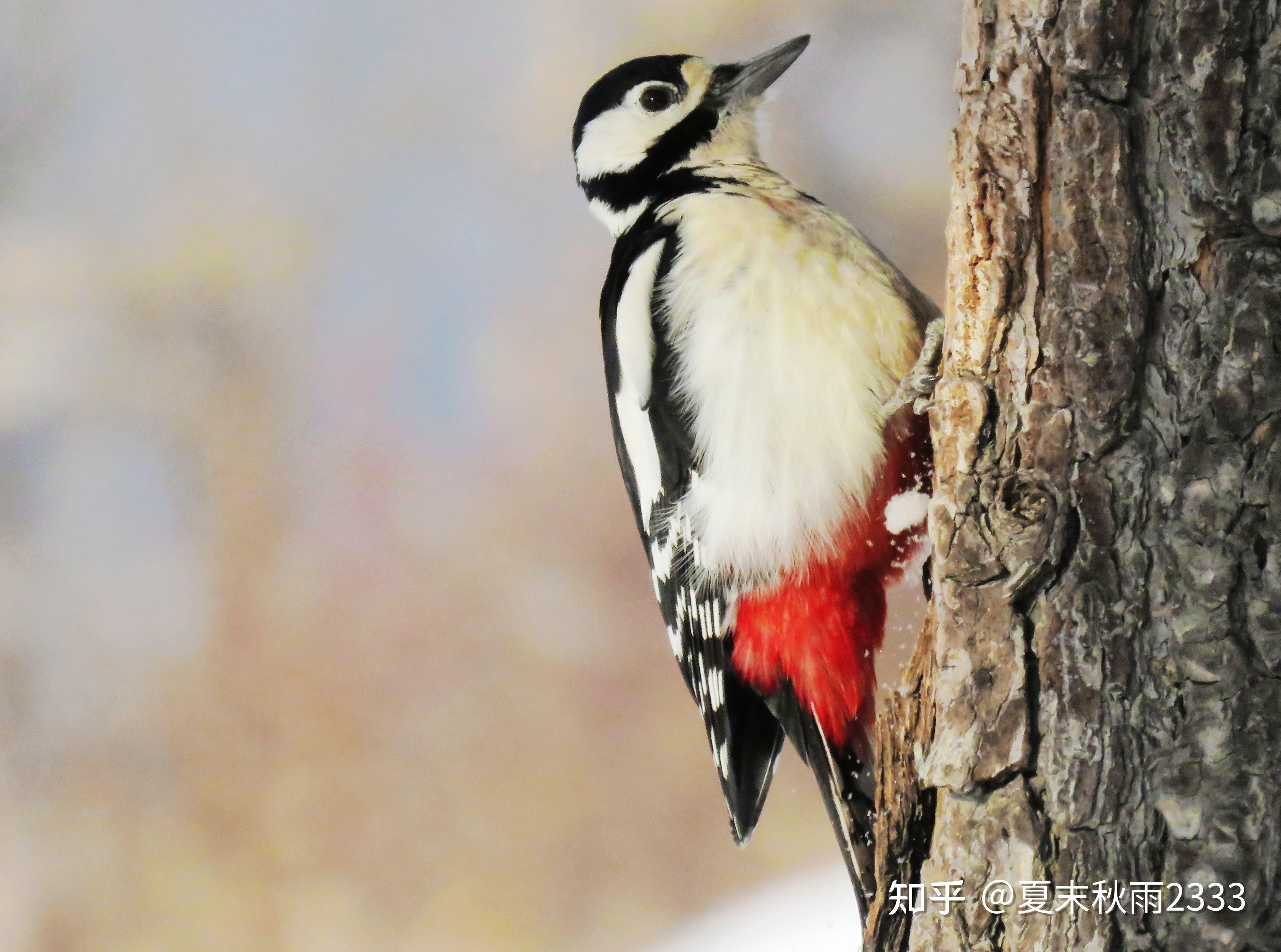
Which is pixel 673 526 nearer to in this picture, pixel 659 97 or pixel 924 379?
pixel 924 379

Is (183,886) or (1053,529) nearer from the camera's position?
(1053,529)

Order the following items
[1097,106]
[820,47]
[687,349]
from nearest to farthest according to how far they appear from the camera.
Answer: [1097,106] → [687,349] → [820,47]

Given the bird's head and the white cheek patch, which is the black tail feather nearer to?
the white cheek patch

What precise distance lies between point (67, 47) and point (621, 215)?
36.5 inches

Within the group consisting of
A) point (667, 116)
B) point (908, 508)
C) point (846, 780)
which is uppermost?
point (667, 116)

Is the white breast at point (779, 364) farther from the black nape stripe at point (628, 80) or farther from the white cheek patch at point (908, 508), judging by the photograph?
the black nape stripe at point (628, 80)

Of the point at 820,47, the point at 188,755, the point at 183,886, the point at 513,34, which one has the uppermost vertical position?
the point at 513,34

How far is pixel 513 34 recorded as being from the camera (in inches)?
52.3

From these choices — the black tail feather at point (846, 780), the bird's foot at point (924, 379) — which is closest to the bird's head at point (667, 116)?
the bird's foot at point (924, 379)

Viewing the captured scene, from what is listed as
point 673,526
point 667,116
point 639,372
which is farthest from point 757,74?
point 673,526

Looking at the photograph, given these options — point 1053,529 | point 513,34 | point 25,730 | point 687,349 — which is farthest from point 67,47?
point 1053,529

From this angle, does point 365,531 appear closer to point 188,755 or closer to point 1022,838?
point 188,755

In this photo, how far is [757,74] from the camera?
3.53 feet

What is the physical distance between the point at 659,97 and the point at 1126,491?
2.28 ft
